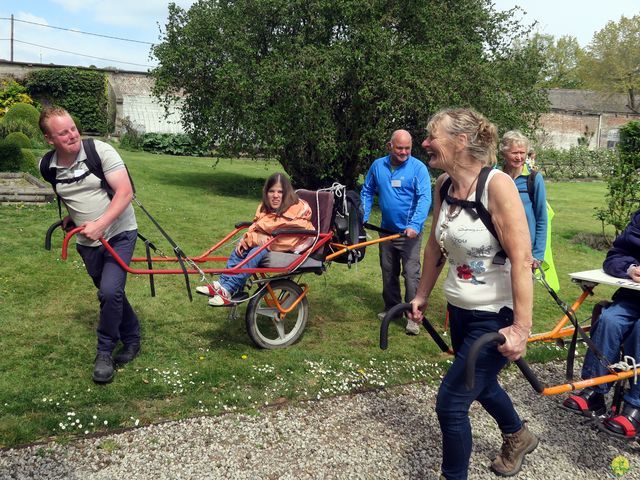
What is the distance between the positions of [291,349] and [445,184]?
281 centimetres

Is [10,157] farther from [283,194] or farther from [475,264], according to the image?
[475,264]

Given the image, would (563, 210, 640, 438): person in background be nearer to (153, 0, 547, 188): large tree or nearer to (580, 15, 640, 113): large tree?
(153, 0, 547, 188): large tree

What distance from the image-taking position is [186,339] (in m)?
5.52

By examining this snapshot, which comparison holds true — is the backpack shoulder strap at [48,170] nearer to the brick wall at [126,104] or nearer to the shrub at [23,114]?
the shrub at [23,114]

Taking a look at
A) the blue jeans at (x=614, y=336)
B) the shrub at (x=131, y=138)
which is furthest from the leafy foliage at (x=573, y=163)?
the blue jeans at (x=614, y=336)

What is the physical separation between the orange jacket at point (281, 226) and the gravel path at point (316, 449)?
1.46 metres

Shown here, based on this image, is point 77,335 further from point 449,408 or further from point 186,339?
point 449,408

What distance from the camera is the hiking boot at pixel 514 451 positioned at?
3508mm

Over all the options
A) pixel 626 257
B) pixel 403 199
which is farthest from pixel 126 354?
pixel 626 257

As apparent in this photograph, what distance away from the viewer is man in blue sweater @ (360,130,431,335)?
5.93 meters

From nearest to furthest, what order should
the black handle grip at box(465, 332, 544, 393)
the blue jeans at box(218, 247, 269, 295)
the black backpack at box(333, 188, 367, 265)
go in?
the black handle grip at box(465, 332, 544, 393)
the blue jeans at box(218, 247, 269, 295)
the black backpack at box(333, 188, 367, 265)

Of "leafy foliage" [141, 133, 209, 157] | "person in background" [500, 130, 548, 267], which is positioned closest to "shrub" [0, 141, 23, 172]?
"person in background" [500, 130, 548, 267]

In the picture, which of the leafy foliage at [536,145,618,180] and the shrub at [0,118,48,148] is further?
the leafy foliage at [536,145,618,180]

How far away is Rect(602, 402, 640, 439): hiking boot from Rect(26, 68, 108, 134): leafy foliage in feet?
113
